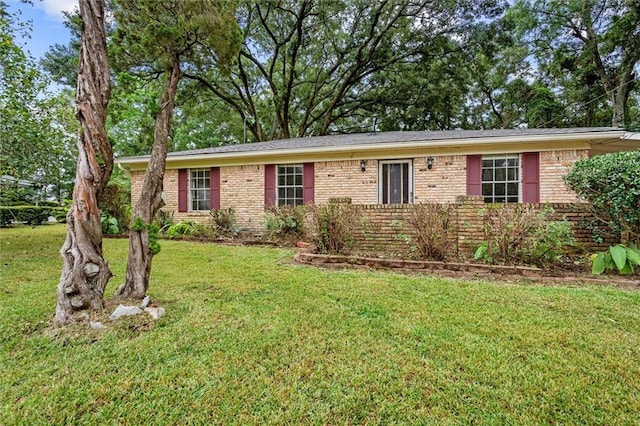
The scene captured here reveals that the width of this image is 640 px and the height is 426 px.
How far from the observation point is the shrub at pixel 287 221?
789 cm

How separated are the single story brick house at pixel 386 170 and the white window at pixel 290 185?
3 centimetres

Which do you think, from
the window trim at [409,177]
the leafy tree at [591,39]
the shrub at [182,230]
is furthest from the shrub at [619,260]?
the leafy tree at [591,39]

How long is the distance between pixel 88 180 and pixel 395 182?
295 inches

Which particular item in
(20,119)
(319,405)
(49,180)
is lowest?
(319,405)

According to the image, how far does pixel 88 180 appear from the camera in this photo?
9.12ft

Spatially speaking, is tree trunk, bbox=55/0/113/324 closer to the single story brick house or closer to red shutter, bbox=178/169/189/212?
the single story brick house

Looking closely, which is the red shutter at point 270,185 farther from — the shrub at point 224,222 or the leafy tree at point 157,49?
the leafy tree at point 157,49

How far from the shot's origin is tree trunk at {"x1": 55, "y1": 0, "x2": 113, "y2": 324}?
271 cm

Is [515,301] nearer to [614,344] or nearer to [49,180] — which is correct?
[614,344]

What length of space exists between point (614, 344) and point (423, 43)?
55.4 ft

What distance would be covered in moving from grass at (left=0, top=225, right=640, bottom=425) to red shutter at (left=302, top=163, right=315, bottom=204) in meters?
5.65

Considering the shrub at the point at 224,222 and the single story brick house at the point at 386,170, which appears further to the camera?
the shrub at the point at 224,222

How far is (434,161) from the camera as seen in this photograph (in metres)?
8.33

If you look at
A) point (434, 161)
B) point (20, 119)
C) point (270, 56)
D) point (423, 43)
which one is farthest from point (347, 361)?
point (270, 56)
